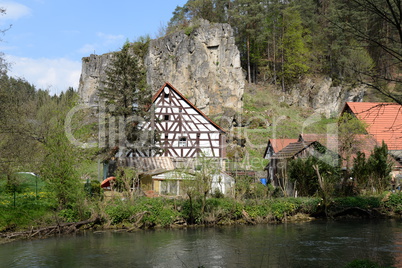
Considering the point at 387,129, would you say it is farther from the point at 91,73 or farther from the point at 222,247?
the point at 91,73

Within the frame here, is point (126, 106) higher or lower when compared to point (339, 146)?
higher

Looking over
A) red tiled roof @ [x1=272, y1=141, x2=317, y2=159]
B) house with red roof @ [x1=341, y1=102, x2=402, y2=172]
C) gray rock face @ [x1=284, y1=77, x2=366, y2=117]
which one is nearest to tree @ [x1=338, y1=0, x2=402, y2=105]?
red tiled roof @ [x1=272, y1=141, x2=317, y2=159]

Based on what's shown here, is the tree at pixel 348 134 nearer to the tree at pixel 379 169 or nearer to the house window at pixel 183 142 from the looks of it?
the tree at pixel 379 169

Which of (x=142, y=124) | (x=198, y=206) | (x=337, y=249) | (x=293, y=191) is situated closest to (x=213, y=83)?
(x=142, y=124)

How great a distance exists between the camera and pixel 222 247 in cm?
1694

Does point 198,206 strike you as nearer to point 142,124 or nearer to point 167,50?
point 142,124

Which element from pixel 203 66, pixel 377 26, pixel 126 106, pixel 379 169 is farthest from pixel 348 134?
pixel 203 66

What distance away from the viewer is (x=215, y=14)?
208 ft

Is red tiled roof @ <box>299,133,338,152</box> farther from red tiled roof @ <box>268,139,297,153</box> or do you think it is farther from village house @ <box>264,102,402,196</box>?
red tiled roof @ <box>268,139,297,153</box>

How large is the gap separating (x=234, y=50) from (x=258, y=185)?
1146 inches

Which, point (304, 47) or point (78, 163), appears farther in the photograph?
point (304, 47)

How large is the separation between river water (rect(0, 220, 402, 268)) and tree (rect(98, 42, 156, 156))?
12.2 metres

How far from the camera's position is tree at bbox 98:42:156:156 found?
105 ft

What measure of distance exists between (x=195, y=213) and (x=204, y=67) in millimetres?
30473
